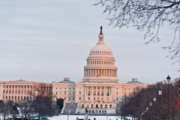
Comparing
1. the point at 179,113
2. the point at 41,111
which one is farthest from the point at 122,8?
the point at 41,111

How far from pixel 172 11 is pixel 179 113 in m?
43.8

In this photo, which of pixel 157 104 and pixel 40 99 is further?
pixel 40 99

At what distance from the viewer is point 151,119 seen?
225 feet

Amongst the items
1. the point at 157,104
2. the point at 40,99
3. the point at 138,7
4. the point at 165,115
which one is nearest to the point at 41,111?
the point at 40,99

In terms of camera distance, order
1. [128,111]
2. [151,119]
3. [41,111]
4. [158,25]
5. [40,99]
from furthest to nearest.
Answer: [40,99], [41,111], [128,111], [151,119], [158,25]

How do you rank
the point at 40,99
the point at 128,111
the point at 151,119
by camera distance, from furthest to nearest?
the point at 40,99, the point at 128,111, the point at 151,119

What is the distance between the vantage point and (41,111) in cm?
13025

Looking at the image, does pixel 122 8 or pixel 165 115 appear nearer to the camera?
pixel 122 8

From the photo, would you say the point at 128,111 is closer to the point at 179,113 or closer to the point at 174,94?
the point at 174,94

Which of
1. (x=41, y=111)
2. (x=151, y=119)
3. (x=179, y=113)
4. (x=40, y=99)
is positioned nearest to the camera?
(x=179, y=113)

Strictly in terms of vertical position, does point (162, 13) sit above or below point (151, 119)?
above

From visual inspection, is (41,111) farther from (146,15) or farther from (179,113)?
(146,15)

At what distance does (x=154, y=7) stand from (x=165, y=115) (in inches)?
1867

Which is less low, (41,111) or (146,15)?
(146,15)
